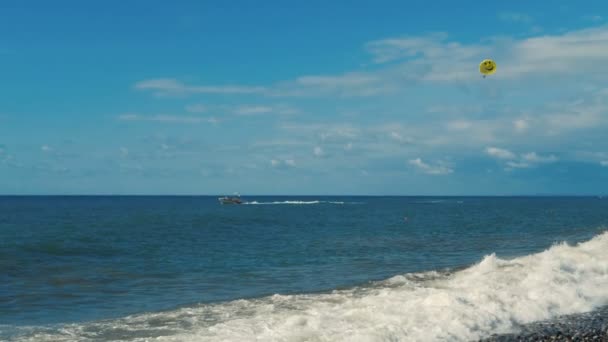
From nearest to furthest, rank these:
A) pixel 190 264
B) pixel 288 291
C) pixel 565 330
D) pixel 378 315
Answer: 1. pixel 565 330
2. pixel 378 315
3. pixel 288 291
4. pixel 190 264

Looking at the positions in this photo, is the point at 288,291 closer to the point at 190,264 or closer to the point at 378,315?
the point at 378,315

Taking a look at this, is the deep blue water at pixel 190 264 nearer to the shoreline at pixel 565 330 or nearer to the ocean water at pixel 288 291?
the ocean water at pixel 288 291

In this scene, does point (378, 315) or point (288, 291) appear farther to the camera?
point (288, 291)

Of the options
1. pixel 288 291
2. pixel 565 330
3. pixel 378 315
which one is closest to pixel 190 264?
pixel 288 291

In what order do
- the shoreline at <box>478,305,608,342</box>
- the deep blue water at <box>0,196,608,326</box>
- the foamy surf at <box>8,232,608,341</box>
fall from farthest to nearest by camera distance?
the deep blue water at <box>0,196,608,326</box>
the foamy surf at <box>8,232,608,341</box>
the shoreline at <box>478,305,608,342</box>

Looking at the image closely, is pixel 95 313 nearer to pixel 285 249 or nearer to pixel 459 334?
pixel 459 334

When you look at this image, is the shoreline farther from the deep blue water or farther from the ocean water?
the deep blue water

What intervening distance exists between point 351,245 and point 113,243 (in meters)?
19.8

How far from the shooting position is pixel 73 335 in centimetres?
1655

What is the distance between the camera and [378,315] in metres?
16.8

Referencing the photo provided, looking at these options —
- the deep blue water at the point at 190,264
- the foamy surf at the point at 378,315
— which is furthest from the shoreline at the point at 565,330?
the deep blue water at the point at 190,264

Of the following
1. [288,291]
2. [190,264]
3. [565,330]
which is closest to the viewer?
[565,330]

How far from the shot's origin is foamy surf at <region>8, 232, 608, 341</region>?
50.9 feet

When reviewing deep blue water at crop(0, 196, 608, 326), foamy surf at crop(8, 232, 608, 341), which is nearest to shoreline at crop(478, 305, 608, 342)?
foamy surf at crop(8, 232, 608, 341)
